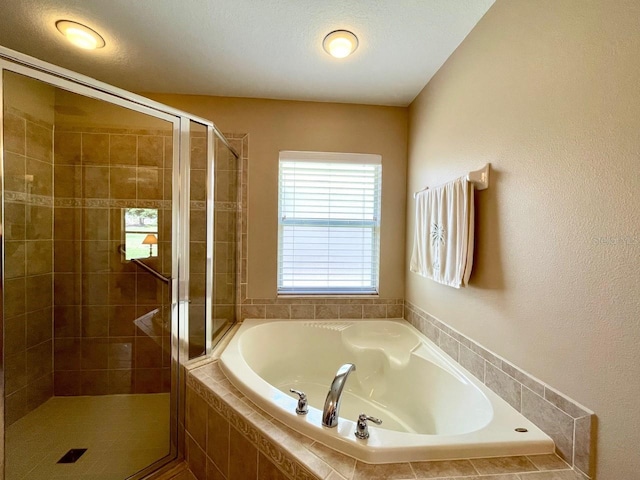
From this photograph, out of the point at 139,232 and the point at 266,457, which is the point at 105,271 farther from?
the point at 266,457

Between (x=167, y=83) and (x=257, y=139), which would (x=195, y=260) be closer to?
(x=257, y=139)

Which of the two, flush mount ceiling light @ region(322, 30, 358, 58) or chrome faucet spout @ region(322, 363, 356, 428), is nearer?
chrome faucet spout @ region(322, 363, 356, 428)

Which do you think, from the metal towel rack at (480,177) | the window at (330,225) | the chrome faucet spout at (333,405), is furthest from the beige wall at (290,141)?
the chrome faucet spout at (333,405)

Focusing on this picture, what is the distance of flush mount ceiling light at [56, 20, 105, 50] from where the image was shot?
143cm

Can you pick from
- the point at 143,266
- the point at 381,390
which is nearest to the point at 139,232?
the point at 143,266

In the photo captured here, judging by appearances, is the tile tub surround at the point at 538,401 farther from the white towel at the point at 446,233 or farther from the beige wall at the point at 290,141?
the beige wall at the point at 290,141

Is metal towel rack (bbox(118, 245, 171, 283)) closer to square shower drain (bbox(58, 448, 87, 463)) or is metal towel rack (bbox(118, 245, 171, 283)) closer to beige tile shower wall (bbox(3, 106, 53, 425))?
beige tile shower wall (bbox(3, 106, 53, 425))

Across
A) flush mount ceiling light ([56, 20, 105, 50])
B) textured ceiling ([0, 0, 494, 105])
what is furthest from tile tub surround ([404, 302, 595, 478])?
flush mount ceiling light ([56, 20, 105, 50])

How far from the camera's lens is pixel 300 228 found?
89.9 inches

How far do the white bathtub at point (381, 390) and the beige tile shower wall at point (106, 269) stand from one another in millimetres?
753

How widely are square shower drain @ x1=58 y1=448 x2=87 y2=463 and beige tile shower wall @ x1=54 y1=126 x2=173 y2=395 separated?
0.41 m

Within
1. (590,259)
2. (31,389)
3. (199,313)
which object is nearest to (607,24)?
(590,259)

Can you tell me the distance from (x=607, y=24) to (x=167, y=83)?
2.40 metres

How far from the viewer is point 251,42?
1.54m
